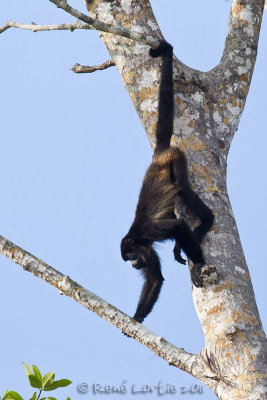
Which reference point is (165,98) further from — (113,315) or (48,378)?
(48,378)

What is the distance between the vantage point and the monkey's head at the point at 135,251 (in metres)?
6.00

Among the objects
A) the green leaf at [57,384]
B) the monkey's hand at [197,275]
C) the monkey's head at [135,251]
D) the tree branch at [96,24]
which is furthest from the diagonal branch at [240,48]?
the green leaf at [57,384]

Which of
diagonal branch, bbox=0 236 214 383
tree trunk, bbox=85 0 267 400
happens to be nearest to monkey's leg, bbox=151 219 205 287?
tree trunk, bbox=85 0 267 400

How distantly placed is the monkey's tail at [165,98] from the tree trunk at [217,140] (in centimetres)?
8

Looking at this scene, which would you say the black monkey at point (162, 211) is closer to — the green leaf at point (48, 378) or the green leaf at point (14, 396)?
the green leaf at point (48, 378)

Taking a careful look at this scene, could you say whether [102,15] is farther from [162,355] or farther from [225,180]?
[162,355]

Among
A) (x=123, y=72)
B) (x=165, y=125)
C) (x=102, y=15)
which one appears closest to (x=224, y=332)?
(x=165, y=125)

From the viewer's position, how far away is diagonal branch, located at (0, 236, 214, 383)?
3.58 metres

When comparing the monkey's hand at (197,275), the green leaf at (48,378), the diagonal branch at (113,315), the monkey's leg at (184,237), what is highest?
the monkey's leg at (184,237)

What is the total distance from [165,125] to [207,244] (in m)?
1.38

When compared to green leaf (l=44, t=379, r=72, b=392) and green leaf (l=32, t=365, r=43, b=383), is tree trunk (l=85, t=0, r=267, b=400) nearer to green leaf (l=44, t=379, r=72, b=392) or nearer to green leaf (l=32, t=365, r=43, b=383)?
green leaf (l=44, t=379, r=72, b=392)

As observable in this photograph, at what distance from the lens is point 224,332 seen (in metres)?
3.64

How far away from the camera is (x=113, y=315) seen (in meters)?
3.61

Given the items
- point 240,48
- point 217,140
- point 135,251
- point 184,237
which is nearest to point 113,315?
point 184,237
